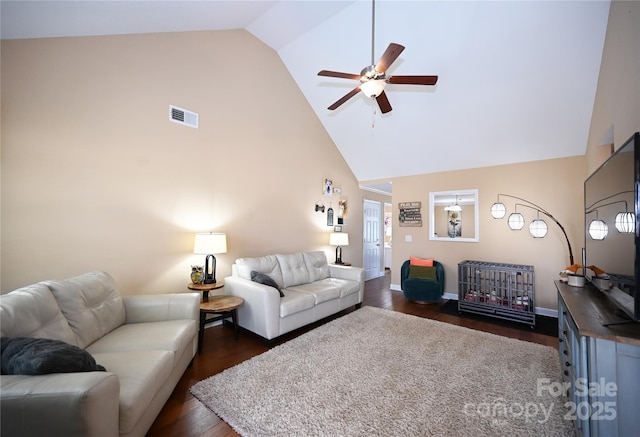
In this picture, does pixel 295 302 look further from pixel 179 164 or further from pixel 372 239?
pixel 372 239

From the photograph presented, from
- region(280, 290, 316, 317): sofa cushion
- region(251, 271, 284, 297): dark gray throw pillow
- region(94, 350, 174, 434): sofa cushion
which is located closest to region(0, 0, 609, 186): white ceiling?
region(94, 350, 174, 434): sofa cushion

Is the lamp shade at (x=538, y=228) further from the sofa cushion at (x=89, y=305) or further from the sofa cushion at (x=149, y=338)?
the sofa cushion at (x=89, y=305)

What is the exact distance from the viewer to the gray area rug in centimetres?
172

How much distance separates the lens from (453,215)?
535cm

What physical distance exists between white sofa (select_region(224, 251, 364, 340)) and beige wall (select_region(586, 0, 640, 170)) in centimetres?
328

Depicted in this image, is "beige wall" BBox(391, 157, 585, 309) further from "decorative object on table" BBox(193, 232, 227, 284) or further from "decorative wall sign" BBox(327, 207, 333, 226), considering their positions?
"decorative object on table" BBox(193, 232, 227, 284)

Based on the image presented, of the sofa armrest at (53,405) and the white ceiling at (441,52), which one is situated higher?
the white ceiling at (441,52)

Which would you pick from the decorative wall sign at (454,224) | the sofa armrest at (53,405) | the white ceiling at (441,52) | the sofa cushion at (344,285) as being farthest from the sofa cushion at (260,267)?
the decorative wall sign at (454,224)

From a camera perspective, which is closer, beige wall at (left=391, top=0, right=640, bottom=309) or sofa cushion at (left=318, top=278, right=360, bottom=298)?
beige wall at (left=391, top=0, right=640, bottom=309)

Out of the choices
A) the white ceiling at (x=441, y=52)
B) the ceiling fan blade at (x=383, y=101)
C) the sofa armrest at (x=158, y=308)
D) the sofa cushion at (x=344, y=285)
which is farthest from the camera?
the sofa cushion at (x=344, y=285)

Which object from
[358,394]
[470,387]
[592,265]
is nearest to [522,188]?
[592,265]

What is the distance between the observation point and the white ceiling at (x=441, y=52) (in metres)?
Answer: 2.55

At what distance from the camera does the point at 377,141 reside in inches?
199

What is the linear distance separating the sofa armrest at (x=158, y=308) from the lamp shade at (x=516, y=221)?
4833 millimetres
